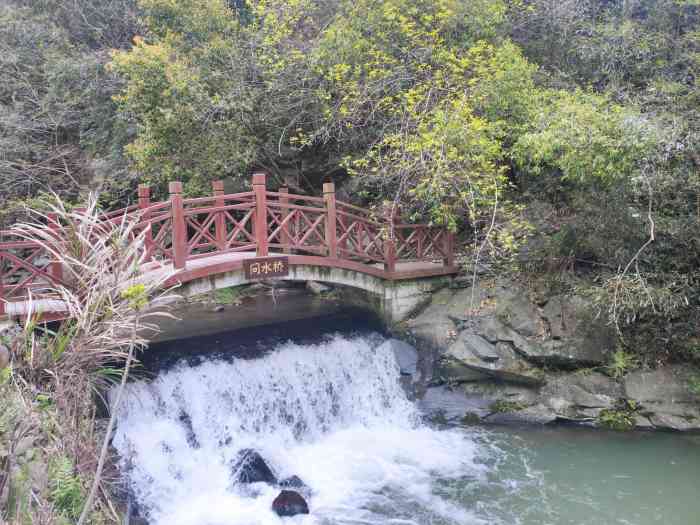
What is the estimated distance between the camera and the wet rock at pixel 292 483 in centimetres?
774

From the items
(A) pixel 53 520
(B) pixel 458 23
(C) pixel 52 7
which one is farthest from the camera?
(C) pixel 52 7

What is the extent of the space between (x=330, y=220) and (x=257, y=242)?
1478 millimetres

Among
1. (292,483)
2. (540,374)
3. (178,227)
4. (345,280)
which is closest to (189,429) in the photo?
(292,483)

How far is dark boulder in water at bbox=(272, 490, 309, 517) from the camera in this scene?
23.5 ft

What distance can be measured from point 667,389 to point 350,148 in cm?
720

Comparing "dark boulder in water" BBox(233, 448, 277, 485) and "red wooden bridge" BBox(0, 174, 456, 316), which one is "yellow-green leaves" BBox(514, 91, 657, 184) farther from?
"dark boulder in water" BBox(233, 448, 277, 485)

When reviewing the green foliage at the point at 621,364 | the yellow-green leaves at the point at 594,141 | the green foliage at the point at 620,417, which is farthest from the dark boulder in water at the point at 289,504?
the yellow-green leaves at the point at 594,141

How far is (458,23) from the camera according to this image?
443 inches

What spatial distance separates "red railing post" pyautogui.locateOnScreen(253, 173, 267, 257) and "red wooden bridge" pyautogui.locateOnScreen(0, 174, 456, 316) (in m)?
0.01

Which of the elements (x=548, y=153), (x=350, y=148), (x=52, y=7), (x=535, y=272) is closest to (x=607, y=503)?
(x=535, y=272)

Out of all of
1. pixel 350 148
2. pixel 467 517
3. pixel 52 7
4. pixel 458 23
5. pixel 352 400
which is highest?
pixel 52 7

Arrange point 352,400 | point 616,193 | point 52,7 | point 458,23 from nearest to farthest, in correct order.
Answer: point 616,193 → point 352,400 → point 458,23 → point 52,7

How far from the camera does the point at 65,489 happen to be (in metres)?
5.05

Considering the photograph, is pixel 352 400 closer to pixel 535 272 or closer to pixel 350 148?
pixel 535 272
